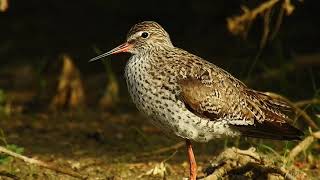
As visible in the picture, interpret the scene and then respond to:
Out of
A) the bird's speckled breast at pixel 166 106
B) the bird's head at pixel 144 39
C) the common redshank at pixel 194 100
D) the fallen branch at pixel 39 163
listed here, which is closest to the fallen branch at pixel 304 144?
the common redshank at pixel 194 100

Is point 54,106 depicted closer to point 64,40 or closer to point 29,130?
point 29,130

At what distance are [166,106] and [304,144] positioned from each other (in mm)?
1572

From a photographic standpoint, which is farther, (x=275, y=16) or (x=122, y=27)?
(x=122, y=27)

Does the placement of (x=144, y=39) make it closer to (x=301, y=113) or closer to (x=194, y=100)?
(x=194, y=100)

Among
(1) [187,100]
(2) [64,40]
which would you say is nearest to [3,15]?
(2) [64,40]

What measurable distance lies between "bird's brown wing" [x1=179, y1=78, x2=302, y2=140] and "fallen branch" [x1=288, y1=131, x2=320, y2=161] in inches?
24.0

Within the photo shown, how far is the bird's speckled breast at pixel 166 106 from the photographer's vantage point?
5629mm

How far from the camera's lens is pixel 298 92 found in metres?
8.50

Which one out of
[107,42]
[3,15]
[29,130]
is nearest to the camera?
[29,130]

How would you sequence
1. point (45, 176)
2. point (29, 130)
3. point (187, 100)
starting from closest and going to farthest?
point (187, 100) < point (45, 176) < point (29, 130)

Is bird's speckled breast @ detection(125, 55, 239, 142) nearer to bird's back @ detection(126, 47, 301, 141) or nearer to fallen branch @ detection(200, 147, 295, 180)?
bird's back @ detection(126, 47, 301, 141)

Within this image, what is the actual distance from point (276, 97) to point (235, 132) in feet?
3.58

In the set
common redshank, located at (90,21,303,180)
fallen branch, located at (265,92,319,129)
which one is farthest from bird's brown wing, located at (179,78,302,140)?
fallen branch, located at (265,92,319,129)

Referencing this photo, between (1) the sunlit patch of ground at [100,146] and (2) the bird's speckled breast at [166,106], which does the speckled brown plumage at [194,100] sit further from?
(1) the sunlit patch of ground at [100,146]
